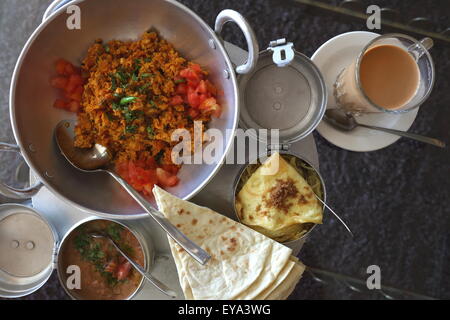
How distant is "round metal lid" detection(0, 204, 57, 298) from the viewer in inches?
68.8

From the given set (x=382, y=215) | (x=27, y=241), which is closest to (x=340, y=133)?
(x=382, y=215)

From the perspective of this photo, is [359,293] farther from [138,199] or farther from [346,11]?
[346,11]

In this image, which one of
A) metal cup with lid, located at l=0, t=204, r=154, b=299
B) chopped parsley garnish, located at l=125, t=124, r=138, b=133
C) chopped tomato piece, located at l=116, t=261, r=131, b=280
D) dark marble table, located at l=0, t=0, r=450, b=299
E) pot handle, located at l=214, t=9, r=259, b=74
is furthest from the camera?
dark marble table, located at l=0, t=0, r=450, b=299

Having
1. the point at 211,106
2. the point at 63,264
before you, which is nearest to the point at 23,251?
the point at 63,264

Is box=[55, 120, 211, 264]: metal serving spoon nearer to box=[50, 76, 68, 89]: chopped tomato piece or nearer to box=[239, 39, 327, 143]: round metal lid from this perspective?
box=[50, 76, 68, 89]: chopped tomato piece

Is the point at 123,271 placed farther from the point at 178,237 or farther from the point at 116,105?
the point at 116,105

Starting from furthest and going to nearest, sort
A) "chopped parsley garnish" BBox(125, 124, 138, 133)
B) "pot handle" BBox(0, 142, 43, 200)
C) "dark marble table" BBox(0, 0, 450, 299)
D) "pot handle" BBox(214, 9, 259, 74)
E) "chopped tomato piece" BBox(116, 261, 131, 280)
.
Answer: "dark marble table" BBox(0, 0, 450, 299) < "chopped tomato piece" BBox(116, 261, 131, 280) < "chopped parsley garnish" BBox(125, 124, 138, 133) < "pot handle" BBox(0, 142, 43, 200) < "pot handle" BBox(214, 9, 259, 74)

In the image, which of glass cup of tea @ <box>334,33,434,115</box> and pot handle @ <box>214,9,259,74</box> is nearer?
pot handle @ <box>214,9,259,74</box>

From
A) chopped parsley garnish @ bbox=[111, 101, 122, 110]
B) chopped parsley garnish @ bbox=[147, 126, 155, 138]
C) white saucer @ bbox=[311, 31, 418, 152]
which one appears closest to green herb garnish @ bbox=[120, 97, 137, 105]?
chopped parsley garnish @ bbox=[111, 101, 122, 110]

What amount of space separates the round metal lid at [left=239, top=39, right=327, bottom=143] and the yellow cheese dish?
→ 7.1 inches

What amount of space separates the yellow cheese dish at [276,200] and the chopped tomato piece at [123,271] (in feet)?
1.76

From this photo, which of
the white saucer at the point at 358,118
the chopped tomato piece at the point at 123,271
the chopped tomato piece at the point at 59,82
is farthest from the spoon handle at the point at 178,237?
the white saucer at the point at 358,118

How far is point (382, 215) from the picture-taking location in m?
1.97

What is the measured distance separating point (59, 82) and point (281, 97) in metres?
0.93
